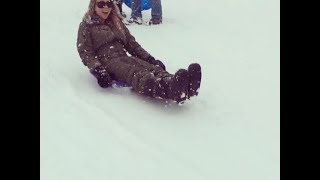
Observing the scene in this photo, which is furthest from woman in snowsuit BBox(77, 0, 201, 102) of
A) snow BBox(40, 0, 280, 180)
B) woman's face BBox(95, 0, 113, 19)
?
snow BBox(40, 0, 280, 180)

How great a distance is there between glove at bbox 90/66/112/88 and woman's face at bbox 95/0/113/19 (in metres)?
0.66

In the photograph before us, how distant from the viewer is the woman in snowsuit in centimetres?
367

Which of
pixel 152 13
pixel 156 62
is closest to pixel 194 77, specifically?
pixel 156 62

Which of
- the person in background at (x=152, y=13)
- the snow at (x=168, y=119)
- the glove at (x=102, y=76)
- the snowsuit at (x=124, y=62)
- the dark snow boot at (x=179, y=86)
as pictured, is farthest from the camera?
the person in background at (x=152, y=13)

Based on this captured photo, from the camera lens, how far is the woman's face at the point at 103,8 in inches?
175

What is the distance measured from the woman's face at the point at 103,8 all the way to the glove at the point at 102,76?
66 cm

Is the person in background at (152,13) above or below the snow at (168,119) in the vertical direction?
above

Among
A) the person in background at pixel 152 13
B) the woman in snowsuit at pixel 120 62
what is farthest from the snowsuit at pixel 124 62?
the person in background at pixel 152 13

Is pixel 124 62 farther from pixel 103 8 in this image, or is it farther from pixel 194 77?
pixel 194 77

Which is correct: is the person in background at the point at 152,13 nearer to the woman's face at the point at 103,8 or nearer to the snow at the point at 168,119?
the snow at the point at 168,119

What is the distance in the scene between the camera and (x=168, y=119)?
3.71 meters

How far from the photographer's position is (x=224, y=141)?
136 inches

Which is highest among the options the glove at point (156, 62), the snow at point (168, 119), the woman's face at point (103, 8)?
the woman's face at point (103, 8)

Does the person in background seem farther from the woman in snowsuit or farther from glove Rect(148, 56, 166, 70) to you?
glove Rect(148, 56, 166, 70)
